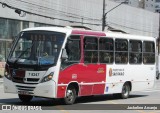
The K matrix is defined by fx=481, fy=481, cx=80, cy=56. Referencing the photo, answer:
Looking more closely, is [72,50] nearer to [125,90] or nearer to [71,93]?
[71,93]

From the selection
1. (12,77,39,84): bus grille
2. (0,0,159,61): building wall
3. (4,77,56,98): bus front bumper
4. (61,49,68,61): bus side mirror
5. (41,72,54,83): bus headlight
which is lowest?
(4,77,56,98): bus front bumper

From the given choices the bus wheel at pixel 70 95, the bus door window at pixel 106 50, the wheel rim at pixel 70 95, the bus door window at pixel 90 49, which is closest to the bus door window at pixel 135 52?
the bus door window at pixel 106 50

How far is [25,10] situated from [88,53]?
92.9 feet

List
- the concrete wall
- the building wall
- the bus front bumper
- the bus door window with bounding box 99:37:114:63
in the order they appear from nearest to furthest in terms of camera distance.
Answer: the bus front bumper
the bus door window with bounding box 99:37:114:63
the building wall
the concrete wall

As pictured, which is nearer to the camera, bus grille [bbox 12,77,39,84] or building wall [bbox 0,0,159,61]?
Answer: bus grille [bbox 12,77,39,84]

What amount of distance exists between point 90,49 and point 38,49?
95.4 inches

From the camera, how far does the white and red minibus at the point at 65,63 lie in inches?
635

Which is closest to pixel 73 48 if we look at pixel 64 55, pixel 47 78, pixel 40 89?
pixel 64 55

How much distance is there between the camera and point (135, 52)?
21.5 metres

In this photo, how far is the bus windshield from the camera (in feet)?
53.4

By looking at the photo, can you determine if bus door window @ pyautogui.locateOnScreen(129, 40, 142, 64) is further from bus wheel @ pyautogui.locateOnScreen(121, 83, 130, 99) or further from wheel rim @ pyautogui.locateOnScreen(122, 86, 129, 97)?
wheel rim @ pyautogui.locateOnScreen(122, 86, 129, 97)

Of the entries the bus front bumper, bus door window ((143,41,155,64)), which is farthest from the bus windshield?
bus door window ((143,41,155,64))

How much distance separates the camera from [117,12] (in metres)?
64.0

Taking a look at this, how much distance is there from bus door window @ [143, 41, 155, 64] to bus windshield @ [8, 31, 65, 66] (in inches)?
264
